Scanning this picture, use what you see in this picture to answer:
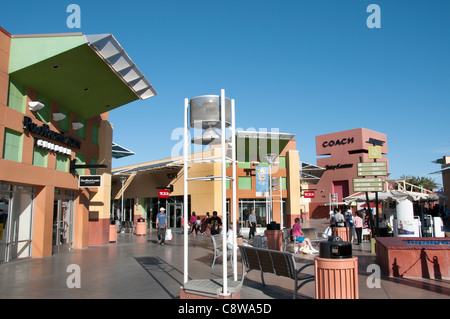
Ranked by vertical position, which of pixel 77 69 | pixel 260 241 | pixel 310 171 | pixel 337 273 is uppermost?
pixel 77 69

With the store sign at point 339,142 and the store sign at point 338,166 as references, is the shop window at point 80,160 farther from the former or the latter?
the store sign at point 339,142

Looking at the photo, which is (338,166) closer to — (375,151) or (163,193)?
(163,193)

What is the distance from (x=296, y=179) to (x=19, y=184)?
20499 millimetres

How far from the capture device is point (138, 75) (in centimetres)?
1466

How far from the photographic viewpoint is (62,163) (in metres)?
14.2

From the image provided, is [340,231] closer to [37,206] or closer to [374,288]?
[374,288]

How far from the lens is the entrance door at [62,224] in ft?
46.2

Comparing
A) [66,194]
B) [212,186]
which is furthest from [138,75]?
[212,186]

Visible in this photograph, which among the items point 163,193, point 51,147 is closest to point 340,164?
point 163,193

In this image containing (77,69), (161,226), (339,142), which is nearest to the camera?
(77,69)

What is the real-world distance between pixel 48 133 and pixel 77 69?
250cm

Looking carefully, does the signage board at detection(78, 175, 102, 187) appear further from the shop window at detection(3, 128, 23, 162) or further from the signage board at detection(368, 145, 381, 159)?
the signage board at detection(368, 145, 381, 159)

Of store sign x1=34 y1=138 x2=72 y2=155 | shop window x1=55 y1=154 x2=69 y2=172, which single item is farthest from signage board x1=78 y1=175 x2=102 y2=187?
store sign x1=34 y1=138 x2=72 y2=155
